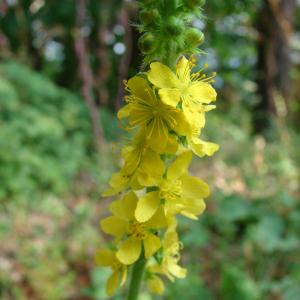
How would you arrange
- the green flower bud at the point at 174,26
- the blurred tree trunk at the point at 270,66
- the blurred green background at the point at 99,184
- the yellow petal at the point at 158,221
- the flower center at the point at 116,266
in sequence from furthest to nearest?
the blurred tree trunk at the point at 270,66, the blurred green background at the point at 99,184, the flower center at the point at 116,266, the yellow petal at the point at 158,221, the green flower bud at the point at 174,26

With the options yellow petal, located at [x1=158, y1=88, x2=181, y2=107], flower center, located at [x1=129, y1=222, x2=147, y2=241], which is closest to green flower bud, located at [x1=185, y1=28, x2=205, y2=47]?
yellow petal, located at [x1=158, y1=88, x2=181, y2=107]

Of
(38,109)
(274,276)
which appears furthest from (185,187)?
(38,109)

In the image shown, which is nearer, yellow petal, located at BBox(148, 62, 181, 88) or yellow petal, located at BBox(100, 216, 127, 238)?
yellow petal, located at BBox(148, 62, 181, 88)

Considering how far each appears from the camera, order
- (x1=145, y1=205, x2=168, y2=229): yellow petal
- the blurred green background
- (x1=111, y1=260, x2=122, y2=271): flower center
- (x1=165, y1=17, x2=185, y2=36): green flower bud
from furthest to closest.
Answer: the blurred green background, (x1=111, y1=260, x2=122, y2=271): flower center, (x1=145, y1=205, x2=168, y2=229): yellow petal, (x1=165, y1=17, x2=185, y2=36): green flower bud

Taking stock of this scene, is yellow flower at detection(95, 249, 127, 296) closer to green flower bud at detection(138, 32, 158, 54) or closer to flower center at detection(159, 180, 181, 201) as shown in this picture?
flower center at detection(159, 180, 181, 201)

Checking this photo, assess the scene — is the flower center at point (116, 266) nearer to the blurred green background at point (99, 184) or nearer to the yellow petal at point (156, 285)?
the yellow petal at point (156, 285)

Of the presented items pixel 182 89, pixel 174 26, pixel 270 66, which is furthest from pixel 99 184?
pixel 270 66

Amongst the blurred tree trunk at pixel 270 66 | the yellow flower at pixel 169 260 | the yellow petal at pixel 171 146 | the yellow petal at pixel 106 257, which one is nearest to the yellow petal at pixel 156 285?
the yellow flower at pixel 169 260
